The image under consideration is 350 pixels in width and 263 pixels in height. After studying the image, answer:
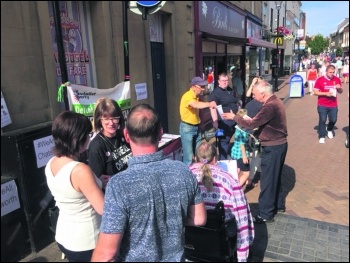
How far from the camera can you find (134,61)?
221 centimetres

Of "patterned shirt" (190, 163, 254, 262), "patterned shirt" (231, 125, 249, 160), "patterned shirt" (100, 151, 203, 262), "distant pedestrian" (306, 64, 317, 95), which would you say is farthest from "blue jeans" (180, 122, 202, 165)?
"distant pedestrian" (306, 64, 317, 95)

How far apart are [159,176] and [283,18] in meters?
7.78

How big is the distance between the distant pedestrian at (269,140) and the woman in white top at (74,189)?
1.94m

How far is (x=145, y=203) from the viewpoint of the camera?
132cm

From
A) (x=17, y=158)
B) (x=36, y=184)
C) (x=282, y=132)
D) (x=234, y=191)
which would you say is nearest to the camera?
(x=234, y=191)

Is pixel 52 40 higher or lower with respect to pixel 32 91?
higher

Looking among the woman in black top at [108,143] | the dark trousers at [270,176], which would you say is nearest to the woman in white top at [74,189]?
the woman in black top at [108,143]

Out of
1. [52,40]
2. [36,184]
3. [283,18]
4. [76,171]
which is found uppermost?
[283,18]

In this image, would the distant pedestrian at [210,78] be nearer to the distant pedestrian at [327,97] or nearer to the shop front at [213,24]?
the shop front at [213,24]

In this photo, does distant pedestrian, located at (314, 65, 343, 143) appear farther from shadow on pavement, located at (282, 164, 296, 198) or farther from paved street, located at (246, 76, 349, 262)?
paved street, located at (246, 76, 349, 262)

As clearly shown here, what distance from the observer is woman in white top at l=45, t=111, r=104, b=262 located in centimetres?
159

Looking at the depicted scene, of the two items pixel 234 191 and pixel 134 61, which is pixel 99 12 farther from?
pixel 234 191

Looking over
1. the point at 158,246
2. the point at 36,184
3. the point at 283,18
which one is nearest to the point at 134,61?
the point at 158,246

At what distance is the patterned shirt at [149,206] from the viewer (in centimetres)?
130
